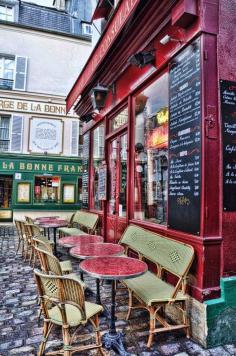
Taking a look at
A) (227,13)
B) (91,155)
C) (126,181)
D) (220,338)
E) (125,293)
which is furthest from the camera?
(91,155)

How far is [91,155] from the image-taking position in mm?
7844

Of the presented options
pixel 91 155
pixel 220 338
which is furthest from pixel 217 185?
pixel 91 155

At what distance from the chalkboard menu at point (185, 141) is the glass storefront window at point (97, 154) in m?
3.38

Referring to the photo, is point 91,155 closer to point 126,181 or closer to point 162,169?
point 126,181

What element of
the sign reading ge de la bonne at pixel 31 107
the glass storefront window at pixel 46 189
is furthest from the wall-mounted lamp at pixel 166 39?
the sign reading ge de la bonne at pixel 31 107

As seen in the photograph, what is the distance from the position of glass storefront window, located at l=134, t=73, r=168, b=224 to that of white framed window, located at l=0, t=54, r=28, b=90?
394 inches

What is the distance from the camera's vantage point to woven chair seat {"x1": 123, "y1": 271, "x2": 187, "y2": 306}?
2772mm

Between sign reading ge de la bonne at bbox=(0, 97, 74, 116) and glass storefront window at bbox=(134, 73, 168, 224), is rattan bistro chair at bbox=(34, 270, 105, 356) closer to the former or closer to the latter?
glass storefront window at bbox=(134, 73, 168, 224)

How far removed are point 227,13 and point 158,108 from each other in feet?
4.91

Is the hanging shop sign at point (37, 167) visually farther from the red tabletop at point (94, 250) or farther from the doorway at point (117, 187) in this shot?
the red tabletop at point (94, 250)

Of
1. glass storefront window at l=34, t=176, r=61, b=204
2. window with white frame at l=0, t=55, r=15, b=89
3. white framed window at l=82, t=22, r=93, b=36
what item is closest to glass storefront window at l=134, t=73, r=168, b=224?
glass storefront window at l=34, t=176, r=61, b=204

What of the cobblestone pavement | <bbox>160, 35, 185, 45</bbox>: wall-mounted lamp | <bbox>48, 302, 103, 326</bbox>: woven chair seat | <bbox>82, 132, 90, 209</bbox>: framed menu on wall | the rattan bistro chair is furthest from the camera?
<bbox>82, 132, 90, 209</bbox>: framed menu on wall

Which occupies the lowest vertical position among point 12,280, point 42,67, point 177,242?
point 12,280

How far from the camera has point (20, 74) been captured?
42.8ft
